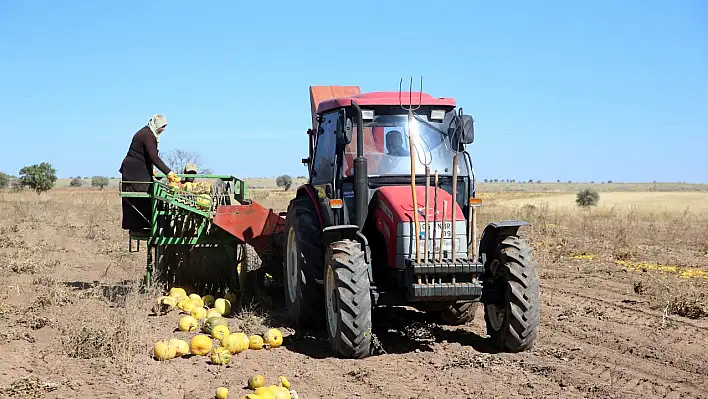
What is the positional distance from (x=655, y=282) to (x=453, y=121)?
18.2ft

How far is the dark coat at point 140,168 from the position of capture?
10.1 metres

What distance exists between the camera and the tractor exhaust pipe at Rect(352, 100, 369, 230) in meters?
7.57

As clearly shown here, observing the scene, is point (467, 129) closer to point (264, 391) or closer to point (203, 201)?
point (264, 391)

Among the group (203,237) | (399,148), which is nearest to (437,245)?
(399,148)

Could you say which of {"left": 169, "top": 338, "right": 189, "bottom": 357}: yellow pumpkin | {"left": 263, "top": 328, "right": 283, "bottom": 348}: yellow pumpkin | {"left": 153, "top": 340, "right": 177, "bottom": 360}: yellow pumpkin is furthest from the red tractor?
{"left": 153, "top": 340, "right": 177, "bottom": 360}: yellow pumpkin

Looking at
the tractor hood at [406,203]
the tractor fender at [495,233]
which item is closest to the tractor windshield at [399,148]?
the tractor hood at [406,203]

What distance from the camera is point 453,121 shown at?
8.12 m

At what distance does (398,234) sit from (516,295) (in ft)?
4.13

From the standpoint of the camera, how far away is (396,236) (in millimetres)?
7137

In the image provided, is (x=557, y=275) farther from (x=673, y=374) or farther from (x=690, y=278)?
(x=673, y=374)

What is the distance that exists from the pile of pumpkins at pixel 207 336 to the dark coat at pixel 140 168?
4.56 feet

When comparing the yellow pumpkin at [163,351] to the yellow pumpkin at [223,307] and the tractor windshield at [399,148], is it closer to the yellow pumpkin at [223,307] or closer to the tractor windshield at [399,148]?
the yellow pumpkin at [223,307]

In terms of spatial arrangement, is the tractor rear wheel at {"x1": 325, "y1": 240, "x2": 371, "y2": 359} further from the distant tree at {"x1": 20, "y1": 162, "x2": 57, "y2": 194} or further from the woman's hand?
the distant tree at {"x1": 20, "y1": 162, "x2": 57, "y2": 194}

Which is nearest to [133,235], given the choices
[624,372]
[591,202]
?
[624,372]
